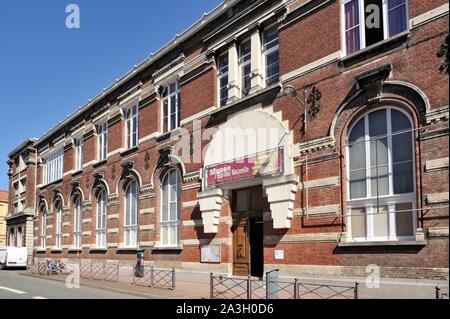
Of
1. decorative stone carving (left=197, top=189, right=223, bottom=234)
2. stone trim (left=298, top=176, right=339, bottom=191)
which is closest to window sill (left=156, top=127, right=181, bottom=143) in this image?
decorative stone carving (left=197, top=189, right=223, bottom=234)

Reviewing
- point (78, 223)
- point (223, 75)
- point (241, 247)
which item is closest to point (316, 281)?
point (241, 247)

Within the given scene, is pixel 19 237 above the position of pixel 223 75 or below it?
below

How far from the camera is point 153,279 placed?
785 inches

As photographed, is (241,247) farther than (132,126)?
No

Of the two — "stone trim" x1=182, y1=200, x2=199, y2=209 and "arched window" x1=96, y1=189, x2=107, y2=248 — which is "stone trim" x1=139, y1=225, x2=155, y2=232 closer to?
"stone trim" x1=182, y1=200, x2=199, y2=209

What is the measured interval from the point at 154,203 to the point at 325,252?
11.1 m

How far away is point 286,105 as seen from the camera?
1752 centimetres

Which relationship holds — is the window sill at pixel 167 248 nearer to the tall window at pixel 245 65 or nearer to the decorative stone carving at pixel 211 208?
the decorative stone carving at pixel 211 208

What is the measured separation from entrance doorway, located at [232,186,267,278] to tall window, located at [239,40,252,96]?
13.1 feet

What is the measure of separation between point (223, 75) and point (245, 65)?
1.43 meters

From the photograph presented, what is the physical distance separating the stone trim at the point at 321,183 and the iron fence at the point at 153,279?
5357mm

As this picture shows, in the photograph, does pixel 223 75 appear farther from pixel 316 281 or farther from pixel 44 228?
pixel 44 228

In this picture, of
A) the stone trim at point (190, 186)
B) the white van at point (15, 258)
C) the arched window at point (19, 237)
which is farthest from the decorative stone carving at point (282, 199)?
the arched window at point (19, 237)

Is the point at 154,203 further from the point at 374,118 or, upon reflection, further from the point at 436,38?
the point at 436,38
